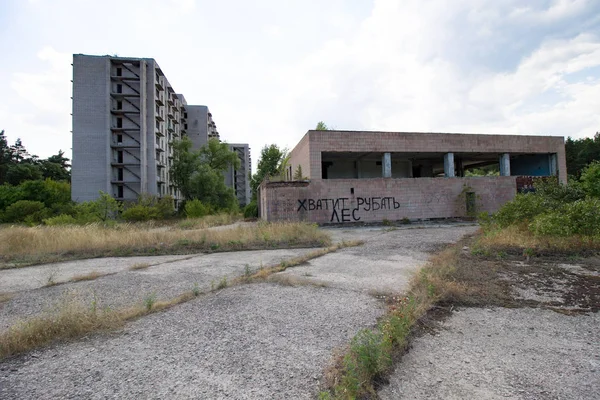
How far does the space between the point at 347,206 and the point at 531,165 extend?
54.1ft

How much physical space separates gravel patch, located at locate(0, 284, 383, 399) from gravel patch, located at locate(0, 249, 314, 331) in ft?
4.14

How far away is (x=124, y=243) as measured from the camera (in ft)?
33.4

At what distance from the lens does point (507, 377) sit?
2.58m

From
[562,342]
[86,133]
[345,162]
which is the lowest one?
[562,342]

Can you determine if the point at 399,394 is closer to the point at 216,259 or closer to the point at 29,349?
the point at 29,349

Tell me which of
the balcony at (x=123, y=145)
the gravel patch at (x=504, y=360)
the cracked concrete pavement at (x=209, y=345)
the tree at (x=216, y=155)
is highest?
the balcony at (x=123, y=145)

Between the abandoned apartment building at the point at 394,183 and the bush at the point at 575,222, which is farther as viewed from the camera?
the abandoned apartment building at the point at 394,183

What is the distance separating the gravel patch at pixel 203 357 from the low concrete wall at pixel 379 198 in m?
14.8

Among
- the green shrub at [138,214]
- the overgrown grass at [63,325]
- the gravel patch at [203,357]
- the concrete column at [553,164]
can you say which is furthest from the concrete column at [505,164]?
the green shrub at [138,214]

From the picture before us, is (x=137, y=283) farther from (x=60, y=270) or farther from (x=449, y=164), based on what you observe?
(x=449, y=164)

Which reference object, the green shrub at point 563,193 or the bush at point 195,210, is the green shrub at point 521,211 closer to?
the green shrub at point 563,193

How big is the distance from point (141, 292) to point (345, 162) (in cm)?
2117

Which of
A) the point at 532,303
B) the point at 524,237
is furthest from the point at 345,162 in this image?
the point at 532,303

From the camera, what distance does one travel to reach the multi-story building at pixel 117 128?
36.8 metres
